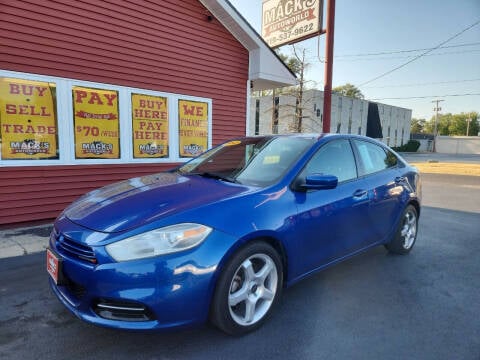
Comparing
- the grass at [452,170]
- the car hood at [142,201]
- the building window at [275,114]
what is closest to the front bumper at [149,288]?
the car hood at [142,201]

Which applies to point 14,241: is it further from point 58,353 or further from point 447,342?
point 447,342

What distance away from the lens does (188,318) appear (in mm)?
Answer: 2031

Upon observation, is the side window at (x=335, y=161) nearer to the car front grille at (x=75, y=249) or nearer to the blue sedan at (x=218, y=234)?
the blue sedan at (x=218, y=234)

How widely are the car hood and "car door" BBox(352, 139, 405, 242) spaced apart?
161 centimetres

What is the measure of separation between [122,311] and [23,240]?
338 centimetres

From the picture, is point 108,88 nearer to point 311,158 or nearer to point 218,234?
point 311,158

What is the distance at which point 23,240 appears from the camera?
175 inches

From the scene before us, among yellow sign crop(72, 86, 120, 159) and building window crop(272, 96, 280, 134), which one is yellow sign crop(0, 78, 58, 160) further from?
building window crop(272, 96, 280, 134)

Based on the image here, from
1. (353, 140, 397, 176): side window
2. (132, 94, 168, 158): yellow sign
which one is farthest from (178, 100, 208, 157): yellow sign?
(353, 140, 397, 176): side window

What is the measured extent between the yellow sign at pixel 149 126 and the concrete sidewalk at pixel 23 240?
2.21 metres

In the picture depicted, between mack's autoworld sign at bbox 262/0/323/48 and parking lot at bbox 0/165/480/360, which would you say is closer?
parking lot at bbox 0/165/480/360

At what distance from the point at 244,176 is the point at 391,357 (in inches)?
67.9

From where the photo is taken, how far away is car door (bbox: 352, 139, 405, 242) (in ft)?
11.1

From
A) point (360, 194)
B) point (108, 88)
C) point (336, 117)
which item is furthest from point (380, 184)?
point (336, 117)
